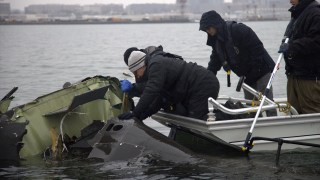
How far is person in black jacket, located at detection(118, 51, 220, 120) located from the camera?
10.0 metres

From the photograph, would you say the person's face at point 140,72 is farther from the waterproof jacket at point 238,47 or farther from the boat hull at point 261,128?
the waterproof jacket at point 238,47

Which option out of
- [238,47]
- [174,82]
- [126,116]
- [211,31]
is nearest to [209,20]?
[211,31]

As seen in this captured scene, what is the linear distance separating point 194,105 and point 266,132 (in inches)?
47.1

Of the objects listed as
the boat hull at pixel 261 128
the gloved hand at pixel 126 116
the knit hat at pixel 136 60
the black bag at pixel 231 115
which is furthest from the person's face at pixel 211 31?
the gloved hand at pixel 126 116

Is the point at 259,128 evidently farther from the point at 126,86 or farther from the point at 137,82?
the point at 126,86

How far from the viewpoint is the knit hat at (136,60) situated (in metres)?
10.3

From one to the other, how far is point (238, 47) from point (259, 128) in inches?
57.1

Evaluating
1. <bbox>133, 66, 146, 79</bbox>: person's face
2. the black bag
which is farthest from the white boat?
<bbox>133, 66, 146, 79</bbox>: person's face

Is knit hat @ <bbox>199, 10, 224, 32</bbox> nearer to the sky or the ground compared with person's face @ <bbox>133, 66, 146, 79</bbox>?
nearer to the sky

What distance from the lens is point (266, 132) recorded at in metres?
10.6

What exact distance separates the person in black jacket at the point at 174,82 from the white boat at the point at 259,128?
21cm

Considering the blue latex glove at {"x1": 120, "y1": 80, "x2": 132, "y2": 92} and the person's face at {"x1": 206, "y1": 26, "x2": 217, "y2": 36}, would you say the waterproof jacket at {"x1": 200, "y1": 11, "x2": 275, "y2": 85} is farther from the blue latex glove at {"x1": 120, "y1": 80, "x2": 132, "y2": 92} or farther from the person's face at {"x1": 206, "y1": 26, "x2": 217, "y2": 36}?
the blue latex glove at {"x1": 120, "y1": 80, "x2": 132, "y2": 92}

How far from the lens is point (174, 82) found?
1029cm

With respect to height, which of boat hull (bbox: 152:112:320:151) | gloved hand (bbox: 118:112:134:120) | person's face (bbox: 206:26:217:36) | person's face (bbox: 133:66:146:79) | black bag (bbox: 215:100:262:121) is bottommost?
boat hull (bbox: 152:112:320:151)
